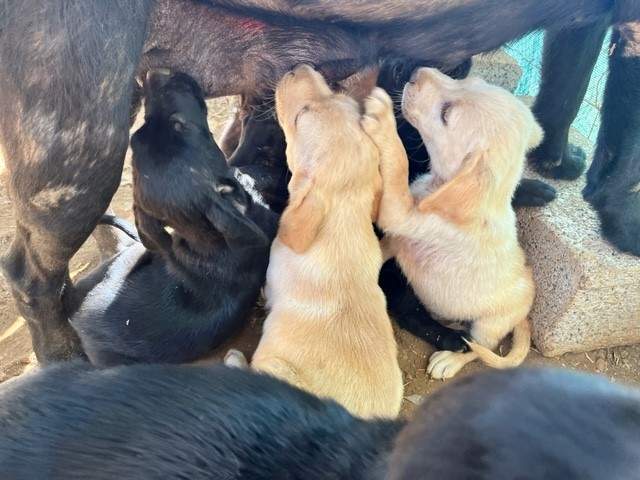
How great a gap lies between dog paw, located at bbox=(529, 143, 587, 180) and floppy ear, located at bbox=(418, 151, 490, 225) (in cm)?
83

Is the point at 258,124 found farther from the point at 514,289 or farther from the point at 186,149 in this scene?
the point at 514,289

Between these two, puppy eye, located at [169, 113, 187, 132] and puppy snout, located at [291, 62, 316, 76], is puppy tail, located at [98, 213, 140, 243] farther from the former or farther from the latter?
puppy snout, located at [291, 62, 316, 76]

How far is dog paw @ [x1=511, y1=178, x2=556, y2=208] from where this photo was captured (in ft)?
8.86

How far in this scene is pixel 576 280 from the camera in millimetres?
2498

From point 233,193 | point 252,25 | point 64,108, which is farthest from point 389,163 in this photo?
point 64,108

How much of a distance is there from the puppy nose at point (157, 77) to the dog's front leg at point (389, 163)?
666 mm

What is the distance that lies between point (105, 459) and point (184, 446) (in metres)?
0.14

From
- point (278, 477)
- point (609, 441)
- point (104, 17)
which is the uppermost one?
point (104, 17)

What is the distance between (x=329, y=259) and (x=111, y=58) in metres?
0.87

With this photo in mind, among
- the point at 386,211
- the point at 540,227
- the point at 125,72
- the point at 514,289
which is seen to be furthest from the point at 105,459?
the point at 540,227

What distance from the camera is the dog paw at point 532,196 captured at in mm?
2701

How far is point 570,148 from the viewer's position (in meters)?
3.01

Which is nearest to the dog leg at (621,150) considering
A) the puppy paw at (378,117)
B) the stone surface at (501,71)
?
the puppy paw at (378,117)

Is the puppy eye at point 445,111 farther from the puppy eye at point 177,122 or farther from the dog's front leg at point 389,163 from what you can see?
the puppy eye at point 177,122
